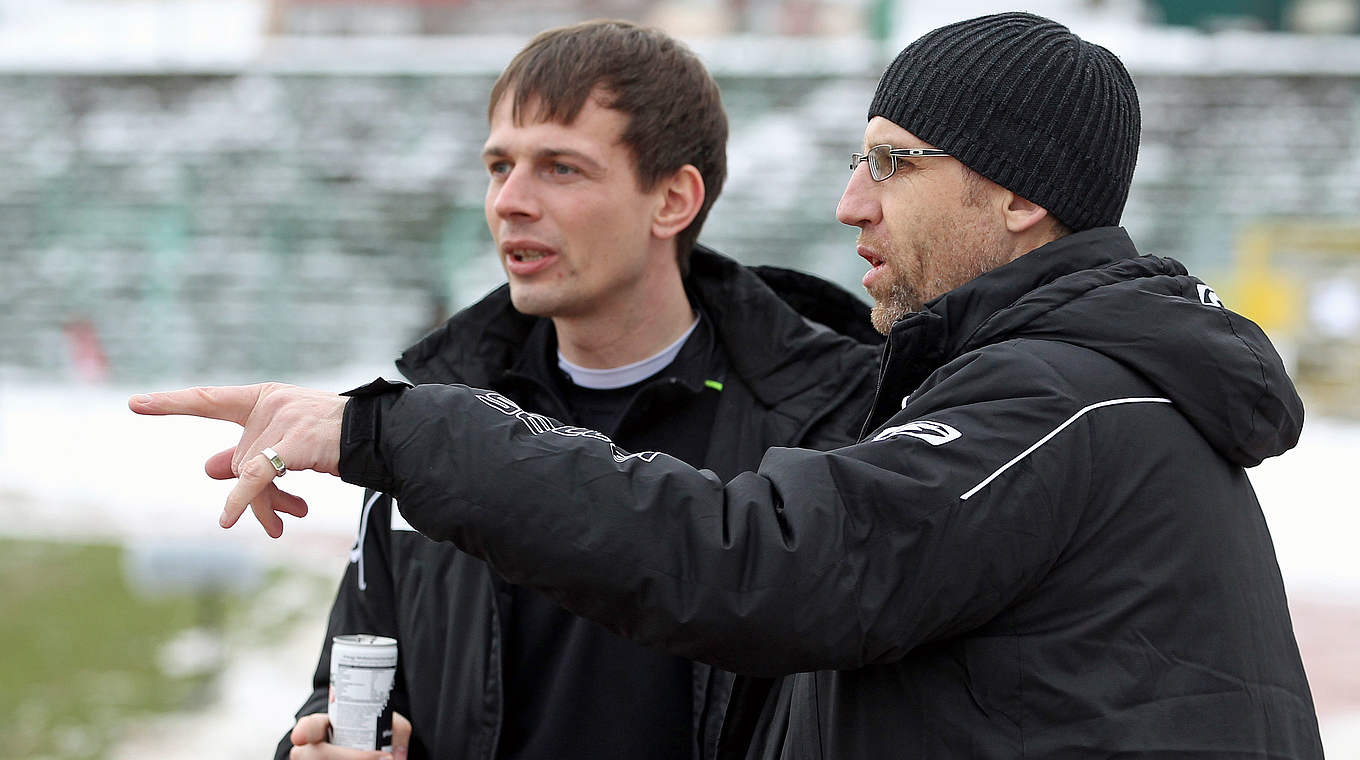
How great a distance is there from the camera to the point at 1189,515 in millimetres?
1327

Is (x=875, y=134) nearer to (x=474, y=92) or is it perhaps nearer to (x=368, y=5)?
(x=474, y=92)

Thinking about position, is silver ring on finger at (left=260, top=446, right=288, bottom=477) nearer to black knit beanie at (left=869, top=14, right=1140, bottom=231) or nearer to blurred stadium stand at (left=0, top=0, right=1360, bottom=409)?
black knit beanie at (left=869, top=14, right=1140, bottom=231)

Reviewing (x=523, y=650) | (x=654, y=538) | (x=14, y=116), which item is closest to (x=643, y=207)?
(x=523, y=650)

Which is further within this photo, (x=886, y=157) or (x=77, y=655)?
(x=77, y=655)

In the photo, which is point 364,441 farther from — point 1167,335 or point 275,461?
point 1167,335

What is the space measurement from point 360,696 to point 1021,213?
1.03 m

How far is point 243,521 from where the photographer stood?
29.7 feet

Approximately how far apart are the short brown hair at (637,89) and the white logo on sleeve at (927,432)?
1175 mm

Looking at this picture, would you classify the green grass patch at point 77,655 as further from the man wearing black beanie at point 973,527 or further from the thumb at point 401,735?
the man wearing black beanie at point 973,527

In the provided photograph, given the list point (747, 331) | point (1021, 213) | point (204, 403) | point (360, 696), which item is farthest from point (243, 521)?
point (1021, 213)

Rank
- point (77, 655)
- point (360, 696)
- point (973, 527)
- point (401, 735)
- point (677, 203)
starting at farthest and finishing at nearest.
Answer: point (77, 655)
point (677, 203)
point (401, 735)
point (360, 696)
point (973, 527)

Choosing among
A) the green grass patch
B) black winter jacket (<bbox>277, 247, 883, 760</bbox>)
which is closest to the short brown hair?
black winter jacket (<bbox>277, 247, 883, 760</bbox>)

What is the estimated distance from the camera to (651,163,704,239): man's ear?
243 centimetres

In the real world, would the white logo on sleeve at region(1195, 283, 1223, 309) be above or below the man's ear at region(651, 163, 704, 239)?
above
